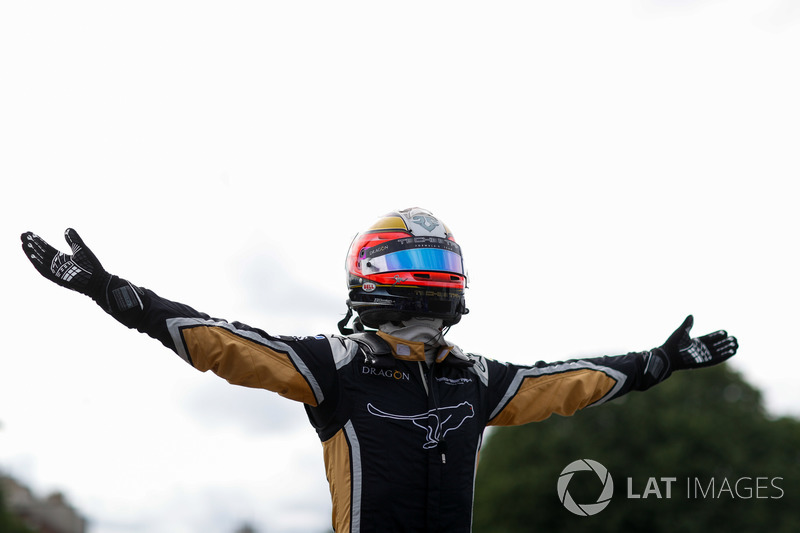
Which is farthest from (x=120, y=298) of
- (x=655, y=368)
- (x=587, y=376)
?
(x=655, y=368)

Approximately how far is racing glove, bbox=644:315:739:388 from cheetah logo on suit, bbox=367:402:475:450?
6.68 feet

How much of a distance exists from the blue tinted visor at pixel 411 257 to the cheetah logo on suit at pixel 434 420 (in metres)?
1.06

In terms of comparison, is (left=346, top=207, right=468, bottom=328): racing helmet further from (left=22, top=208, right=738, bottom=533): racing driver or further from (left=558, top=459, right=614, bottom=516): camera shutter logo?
(left=558, top=459, right=614, bottom=516): camera shutter logo

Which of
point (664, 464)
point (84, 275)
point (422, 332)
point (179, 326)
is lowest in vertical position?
point (179, 326)

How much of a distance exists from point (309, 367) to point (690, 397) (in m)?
37.6

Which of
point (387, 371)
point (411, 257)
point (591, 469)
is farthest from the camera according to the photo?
point (591, 469)

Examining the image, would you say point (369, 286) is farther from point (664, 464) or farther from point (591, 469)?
point (664, 464)

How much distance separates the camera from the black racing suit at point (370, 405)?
5312 millimetres

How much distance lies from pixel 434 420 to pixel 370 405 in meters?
0.46

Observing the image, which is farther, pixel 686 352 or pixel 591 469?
pixel 591 469

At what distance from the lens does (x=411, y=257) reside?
20.3 feet

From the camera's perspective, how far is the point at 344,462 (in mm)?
5570

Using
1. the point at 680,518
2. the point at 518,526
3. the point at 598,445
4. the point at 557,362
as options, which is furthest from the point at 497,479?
the point at 557,362

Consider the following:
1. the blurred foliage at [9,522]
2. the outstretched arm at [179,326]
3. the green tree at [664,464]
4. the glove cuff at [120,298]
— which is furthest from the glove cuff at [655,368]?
the blurred foliage at [9,522]
